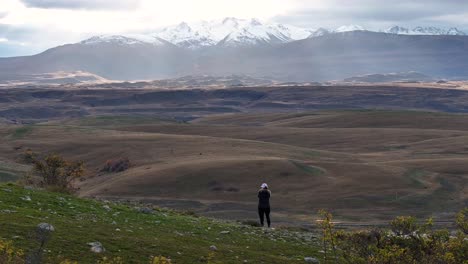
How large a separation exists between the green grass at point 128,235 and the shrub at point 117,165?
133 ft

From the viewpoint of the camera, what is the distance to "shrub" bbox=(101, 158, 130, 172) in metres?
60.9

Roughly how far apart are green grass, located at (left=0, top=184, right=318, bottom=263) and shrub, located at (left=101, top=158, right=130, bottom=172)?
40465 mm

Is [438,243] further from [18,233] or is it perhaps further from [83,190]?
[83,190]

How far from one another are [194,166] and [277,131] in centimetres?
4427

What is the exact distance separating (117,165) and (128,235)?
46857 mm

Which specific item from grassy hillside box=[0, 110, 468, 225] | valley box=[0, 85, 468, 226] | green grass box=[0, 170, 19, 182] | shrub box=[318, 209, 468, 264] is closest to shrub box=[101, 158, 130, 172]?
grassy hillside box=[0, 110, 468, 225]

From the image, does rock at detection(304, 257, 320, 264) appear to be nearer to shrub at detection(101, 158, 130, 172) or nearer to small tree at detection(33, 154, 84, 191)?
small tree at detection(33, 154, 84, 191)

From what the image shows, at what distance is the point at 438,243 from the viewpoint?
10.7m

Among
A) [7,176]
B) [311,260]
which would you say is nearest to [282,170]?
[7,176]

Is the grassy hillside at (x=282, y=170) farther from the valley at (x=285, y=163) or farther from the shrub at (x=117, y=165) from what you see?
the shrub at (x=117, y=165)

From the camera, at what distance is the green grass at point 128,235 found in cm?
1370

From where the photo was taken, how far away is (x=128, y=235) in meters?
15.5

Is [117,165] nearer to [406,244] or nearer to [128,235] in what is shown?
[128,235]

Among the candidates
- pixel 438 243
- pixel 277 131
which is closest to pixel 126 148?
pixel 277 131
